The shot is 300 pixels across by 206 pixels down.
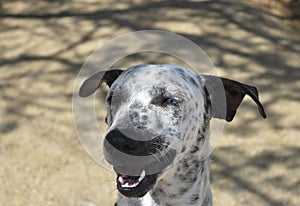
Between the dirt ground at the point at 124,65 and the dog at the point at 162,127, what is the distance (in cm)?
191

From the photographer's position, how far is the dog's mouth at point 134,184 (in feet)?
10.6

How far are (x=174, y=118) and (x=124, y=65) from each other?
371 centimetres

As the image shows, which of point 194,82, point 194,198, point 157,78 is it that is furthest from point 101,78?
point 194,198

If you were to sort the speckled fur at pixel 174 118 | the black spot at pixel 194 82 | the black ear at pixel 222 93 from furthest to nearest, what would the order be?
1. the black ear at pixel 222 93
2. the black spot at pixel 194 82
3. the speckled fur at pixel 174 118

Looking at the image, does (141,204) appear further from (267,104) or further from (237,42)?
(237,42)

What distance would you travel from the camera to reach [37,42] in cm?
754

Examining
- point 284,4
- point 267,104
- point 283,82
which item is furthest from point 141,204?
point 284,4

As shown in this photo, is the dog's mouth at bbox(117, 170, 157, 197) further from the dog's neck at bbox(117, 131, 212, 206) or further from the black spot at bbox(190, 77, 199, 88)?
the black spot at bbox(190, 77, 199, 88)

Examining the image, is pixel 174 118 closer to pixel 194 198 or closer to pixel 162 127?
pixel 162 127

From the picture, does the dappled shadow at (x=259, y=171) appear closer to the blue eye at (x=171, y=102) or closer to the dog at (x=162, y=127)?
the dog at (x=162, y=127)

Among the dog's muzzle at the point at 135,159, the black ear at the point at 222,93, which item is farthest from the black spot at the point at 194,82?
the dog's muzzle at the point at 135,159

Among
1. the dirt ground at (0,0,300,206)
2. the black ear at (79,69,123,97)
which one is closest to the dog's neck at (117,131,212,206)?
the black ear at (79,69,123,97)

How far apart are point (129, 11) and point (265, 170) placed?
344 centimetres

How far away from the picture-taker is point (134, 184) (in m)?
3.25
